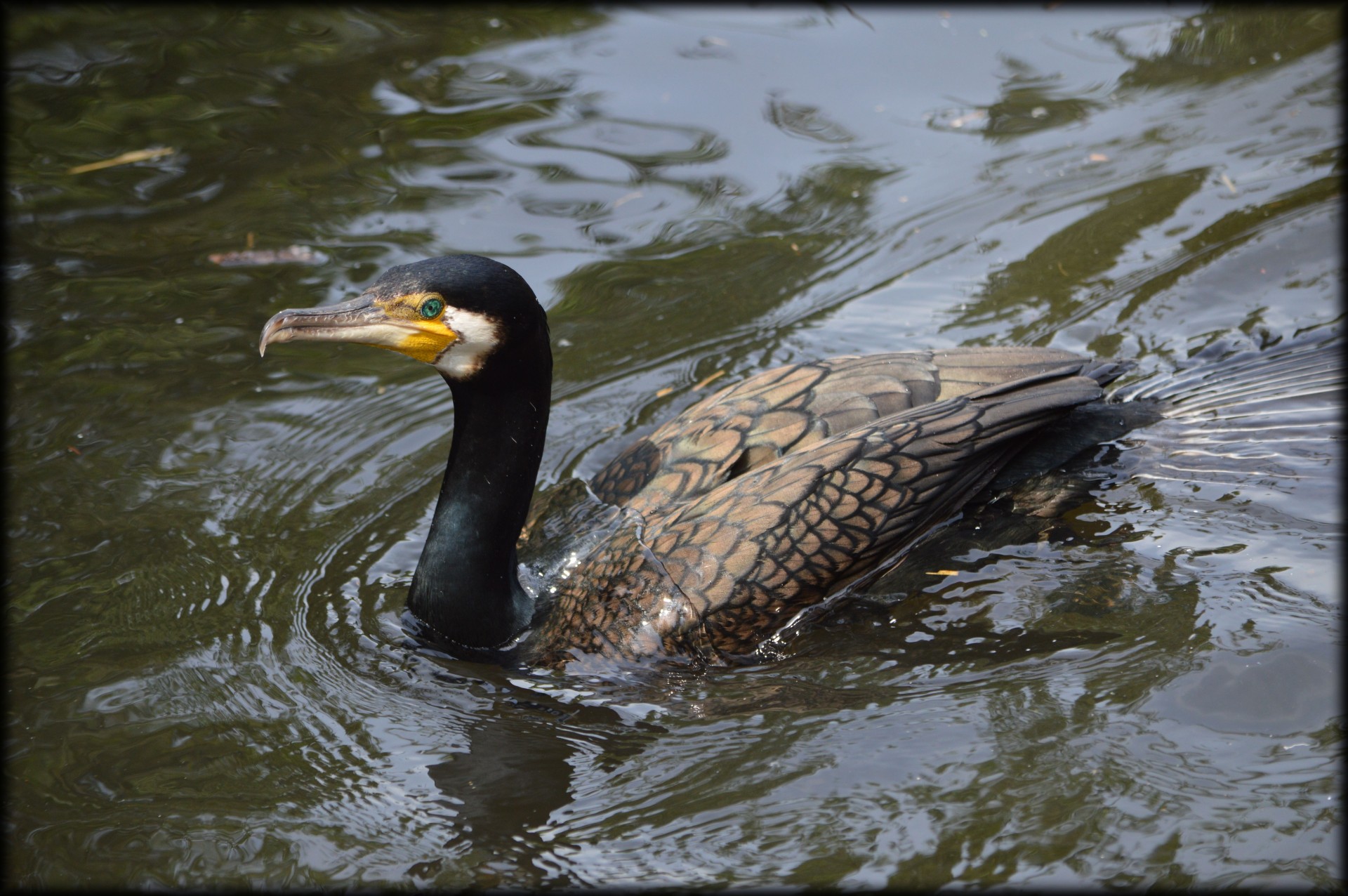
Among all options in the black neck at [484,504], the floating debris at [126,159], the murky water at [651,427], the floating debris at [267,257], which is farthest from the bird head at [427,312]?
the floating debris at [126,159]

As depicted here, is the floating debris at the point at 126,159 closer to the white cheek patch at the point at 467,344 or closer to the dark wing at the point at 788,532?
the white cheek patch at the point at 467,344

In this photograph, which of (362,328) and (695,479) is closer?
(362,328)

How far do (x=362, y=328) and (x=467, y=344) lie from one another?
1.16ft

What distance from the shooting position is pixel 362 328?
415 cm

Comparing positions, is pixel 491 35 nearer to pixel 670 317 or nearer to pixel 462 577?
pixel 670 317

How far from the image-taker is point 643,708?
4.28 m

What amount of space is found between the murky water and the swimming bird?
226mm

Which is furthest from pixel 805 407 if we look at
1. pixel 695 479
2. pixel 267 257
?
pixel 267 257

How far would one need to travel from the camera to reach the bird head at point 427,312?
4.13 m

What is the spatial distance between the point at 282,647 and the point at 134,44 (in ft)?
20.3

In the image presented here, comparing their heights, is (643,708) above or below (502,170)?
below

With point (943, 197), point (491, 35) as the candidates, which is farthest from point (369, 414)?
point (491, 35)

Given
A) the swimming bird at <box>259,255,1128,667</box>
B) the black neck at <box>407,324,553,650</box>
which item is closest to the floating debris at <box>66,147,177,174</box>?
the swimming bird at <box>259,255,1128,667</box>

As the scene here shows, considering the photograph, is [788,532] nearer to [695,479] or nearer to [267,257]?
[695,479]
